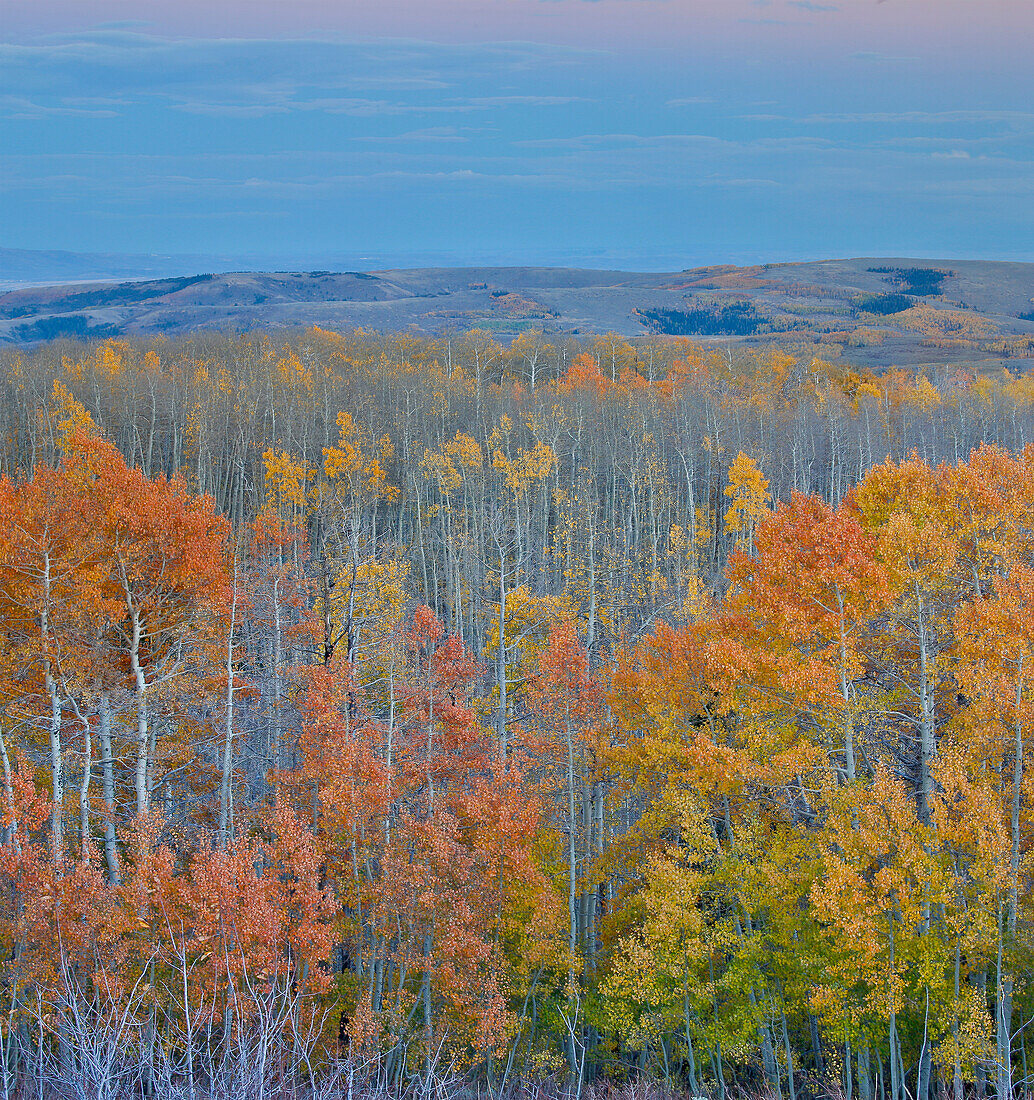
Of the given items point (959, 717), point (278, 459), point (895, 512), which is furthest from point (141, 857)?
point (278, 459)

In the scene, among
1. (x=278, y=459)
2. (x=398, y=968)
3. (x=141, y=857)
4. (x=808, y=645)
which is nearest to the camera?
(x=141, y=857)

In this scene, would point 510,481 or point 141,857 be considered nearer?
point 141,857

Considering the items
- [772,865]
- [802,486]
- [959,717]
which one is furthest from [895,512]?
[802,486]

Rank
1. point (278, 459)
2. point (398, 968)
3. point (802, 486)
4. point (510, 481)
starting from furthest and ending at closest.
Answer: point (802, 486) < point (278, 459) < point (510, 481) < point (398, 968)

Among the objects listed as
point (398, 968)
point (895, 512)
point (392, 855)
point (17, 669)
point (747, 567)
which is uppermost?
point (895, 512)

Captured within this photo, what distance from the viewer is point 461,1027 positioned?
22.5m

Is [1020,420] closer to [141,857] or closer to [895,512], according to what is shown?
[895,512]

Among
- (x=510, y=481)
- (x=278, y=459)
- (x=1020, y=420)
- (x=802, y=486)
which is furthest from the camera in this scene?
(x=1020, y=420)

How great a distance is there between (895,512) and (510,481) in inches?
1593

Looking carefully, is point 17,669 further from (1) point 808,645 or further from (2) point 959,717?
(2) point 959,717

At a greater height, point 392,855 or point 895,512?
point 895,512

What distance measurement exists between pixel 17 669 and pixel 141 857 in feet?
33.4

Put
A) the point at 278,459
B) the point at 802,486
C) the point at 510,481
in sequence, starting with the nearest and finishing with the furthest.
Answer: the point at 510,481 → the point at 278,459 → the point at 802,486

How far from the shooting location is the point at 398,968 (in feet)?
88.7
